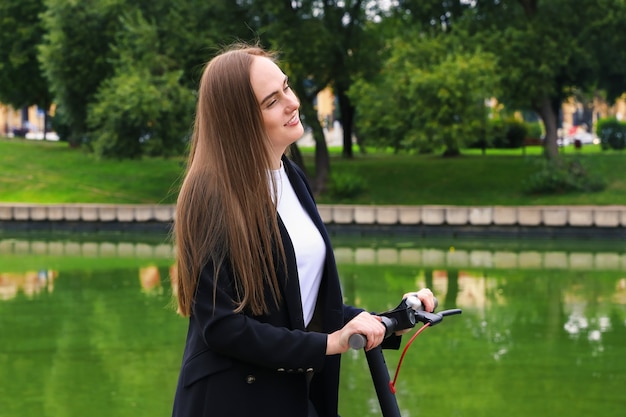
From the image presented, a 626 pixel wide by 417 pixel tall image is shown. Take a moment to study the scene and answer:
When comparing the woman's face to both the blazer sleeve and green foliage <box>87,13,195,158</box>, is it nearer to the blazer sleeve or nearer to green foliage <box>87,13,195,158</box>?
the blazer sleeve

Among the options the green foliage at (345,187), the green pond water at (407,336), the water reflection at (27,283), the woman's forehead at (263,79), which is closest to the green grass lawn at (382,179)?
the green foliage at (345,187)

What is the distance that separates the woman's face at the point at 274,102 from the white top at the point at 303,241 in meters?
0.09

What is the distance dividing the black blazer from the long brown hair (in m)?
0.04

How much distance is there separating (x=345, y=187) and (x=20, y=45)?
638 inches

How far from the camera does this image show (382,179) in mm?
28547

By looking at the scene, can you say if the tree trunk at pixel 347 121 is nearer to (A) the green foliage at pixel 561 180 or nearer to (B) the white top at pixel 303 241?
(A) the green foliage at pixel 561 180

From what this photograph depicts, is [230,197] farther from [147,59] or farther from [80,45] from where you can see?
[80,45]

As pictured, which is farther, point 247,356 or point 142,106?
point 142,106

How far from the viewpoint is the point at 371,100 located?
25094mm

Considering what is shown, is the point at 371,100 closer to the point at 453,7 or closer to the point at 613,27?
the point at 453,7

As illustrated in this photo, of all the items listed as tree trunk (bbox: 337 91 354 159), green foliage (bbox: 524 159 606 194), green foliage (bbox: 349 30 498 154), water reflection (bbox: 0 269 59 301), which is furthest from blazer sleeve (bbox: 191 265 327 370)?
tree trunk (bbox: 337 91 354 159)

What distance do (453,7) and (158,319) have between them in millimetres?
18039

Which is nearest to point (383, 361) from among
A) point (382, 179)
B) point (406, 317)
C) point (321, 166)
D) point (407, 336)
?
point (406, 317)

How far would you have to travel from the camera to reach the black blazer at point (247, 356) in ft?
8.54
